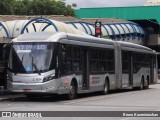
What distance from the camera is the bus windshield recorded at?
892 inches

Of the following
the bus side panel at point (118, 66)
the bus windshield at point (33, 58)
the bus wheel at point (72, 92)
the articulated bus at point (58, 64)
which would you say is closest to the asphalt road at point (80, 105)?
the bus wheel at point (72, 92)

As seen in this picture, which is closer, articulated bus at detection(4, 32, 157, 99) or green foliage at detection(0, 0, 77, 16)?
articulated bus at detection(4, 32, 157, 99)

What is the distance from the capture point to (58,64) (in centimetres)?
2286

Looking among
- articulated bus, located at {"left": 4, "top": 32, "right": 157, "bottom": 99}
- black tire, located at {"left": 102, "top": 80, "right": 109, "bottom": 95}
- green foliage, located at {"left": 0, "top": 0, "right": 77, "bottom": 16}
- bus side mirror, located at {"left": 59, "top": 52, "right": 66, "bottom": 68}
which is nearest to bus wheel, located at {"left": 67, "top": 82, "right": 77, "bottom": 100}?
articulated bus, located at {"left": 4, "top": 32, "right": 157, "bottom": 99}

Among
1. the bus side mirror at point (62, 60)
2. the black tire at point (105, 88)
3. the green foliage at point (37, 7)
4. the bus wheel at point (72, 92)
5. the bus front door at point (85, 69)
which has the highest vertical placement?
the green foliage at point (37, 7)

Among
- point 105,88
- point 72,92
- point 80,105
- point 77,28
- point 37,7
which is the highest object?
point 37,7

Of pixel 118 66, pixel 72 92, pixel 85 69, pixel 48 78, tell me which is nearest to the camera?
pixel 48 78

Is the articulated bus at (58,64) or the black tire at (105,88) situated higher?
the articulated bus at (58,64)

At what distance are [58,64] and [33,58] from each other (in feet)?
3.77

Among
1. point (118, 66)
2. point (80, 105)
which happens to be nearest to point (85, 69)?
point (80, 105)

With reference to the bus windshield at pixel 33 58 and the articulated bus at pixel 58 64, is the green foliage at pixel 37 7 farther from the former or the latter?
the bus windshield at pixel 33 58

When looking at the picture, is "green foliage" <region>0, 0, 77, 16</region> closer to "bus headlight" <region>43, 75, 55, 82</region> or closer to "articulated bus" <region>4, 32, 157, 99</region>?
"articulated bus" <region>4, 32, 157, 99</region>

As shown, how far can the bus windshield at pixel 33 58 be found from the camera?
22.6m

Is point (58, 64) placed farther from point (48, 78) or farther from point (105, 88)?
point (105, 88)
